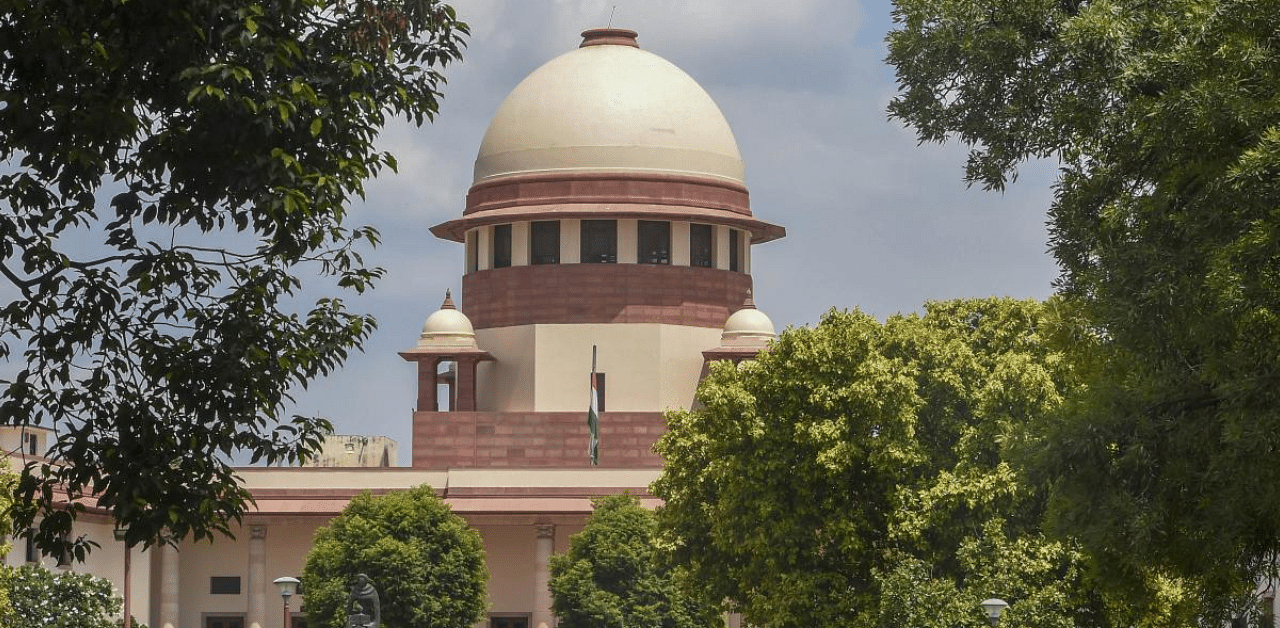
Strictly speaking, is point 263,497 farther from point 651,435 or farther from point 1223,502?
point 1223,502

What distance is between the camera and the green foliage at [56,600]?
205 feet

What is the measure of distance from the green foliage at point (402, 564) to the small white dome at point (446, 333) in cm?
1306

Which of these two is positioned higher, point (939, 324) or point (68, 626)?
point (939, 324)

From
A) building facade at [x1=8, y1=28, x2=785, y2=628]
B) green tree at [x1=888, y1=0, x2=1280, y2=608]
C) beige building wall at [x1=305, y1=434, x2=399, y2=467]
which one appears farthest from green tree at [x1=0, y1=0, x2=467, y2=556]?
beige building wall at [x1=305, y1=434, x2=399, y2=467]

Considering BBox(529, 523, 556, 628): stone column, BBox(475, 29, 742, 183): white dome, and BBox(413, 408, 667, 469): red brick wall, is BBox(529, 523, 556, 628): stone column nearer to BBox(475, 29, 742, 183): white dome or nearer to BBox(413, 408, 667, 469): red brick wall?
BBox(413, 408, 667, 469): red brick wall

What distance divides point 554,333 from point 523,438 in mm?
3947

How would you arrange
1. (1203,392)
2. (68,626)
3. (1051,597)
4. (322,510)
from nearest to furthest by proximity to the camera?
(1203,392)
(1051,597)
(68,626)
(322,510)

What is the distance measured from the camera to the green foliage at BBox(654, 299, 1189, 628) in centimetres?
4403

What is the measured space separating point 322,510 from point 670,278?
1461cm

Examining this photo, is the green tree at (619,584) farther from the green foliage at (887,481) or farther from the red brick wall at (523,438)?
the green foliage at (887,481)

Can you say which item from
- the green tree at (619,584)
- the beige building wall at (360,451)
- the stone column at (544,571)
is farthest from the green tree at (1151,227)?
the beige building wall at (360,451)

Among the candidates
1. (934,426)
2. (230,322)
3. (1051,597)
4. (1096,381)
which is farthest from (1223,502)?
(934,426)

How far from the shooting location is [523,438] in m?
82.6

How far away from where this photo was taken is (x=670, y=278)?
84.6m
